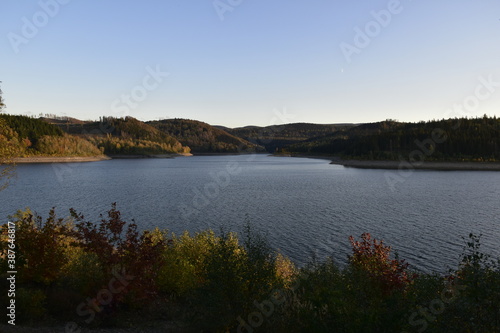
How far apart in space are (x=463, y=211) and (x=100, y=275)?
47.7m

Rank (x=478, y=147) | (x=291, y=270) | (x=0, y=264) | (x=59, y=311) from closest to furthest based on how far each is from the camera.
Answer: (x=59, y=311)
(x=0, y=264)
(x=291, y=270)
(x=478, y=147)

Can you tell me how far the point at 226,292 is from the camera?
11016 millimetres

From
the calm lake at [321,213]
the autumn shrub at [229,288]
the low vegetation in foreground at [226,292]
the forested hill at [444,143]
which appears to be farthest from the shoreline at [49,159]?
the autumn shrub at [229,288]

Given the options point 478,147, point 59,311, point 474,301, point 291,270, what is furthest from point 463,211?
point 478,147

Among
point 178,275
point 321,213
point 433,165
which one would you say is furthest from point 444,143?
point 178,275

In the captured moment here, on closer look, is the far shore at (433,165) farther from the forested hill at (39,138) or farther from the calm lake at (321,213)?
the forested hill at (39,138)

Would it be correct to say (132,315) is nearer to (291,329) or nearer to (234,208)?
(291,329)

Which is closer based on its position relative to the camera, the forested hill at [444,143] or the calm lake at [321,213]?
the calm lake at [321,213]

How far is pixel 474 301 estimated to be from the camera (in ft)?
26.3

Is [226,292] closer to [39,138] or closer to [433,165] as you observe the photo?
[433,165]

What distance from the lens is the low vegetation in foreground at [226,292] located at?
8.55 metres

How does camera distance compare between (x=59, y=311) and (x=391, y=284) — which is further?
(x=391, y=284)

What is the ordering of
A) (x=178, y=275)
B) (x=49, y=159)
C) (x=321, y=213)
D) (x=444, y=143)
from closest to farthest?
(x=178, y=275), (x=321, y=213), (x=444, y=143), (x=49, y=159)

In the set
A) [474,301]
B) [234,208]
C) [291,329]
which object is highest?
[474,301]
